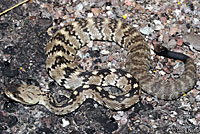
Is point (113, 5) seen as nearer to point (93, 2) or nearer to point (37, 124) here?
point (93, 2)

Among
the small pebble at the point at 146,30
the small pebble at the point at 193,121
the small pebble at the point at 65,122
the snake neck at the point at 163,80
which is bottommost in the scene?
the small pebble at the point at 193,121

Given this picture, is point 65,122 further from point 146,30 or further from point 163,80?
point 146,30

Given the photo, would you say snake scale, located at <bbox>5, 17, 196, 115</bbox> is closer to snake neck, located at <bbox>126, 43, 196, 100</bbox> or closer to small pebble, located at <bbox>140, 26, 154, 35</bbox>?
snake neck, located at <bbox>126, 43, 196, 100</bbox>

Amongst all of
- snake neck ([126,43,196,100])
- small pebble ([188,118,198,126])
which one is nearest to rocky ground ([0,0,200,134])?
small pebble ([188,118,198,126])

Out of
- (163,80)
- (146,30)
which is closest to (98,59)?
(146,30)

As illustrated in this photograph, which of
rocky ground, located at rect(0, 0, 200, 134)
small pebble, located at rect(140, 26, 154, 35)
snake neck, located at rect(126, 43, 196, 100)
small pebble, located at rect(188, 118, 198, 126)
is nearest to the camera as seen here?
rocky ground, located at rect(0, 0, 200, 134)

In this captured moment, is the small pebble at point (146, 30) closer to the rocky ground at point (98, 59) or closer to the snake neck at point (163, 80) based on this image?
the rocky ground at point (98, 59)

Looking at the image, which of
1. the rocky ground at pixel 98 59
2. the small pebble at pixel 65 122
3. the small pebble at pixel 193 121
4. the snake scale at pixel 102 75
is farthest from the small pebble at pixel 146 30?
the small pebble at pixel 65 122

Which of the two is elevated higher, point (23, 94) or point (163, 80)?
point (23, 94)
